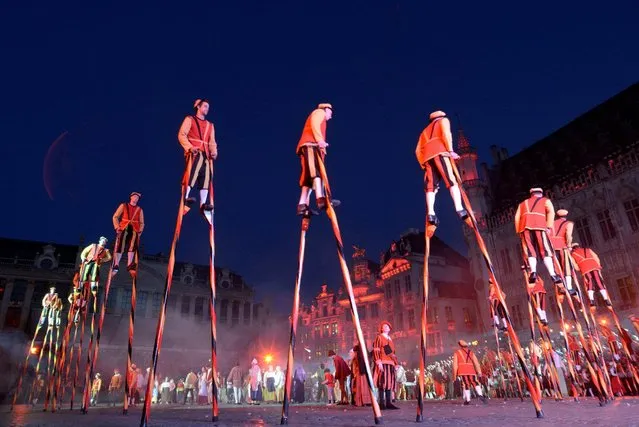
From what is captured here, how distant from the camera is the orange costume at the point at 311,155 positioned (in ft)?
19.6

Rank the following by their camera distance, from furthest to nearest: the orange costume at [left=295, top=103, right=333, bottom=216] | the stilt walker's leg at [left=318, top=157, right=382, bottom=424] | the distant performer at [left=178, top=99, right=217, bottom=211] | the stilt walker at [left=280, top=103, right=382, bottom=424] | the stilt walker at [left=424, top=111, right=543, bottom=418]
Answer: the distant performer at [left=178, top=99, right=217, bottom=211]
the stilt walker at [left=424, top=111, right=543, bottom=418]
the orange costume at [left=295, top=103, right=333, bottom=216]
the stilt walker at [left=280, top=103, right=382, bottom=424]
the stilt walker's leg at [left=318, top=157, right=382, bottom=424]

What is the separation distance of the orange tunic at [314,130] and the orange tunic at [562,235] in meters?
7.18

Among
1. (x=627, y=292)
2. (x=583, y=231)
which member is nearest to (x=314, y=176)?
(x=627, y=292)

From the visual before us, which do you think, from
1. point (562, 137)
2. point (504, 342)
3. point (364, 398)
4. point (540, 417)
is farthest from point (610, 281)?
point (540, 417)

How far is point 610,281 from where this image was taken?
29.1m

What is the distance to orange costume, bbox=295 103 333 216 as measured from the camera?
236 inches

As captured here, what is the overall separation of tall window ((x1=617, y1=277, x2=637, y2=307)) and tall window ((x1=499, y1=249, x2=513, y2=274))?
9020 mm

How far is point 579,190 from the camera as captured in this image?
32094mm

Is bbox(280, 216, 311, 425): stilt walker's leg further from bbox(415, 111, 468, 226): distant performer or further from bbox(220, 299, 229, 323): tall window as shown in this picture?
bbox(220, 299, 229, 323): tall window

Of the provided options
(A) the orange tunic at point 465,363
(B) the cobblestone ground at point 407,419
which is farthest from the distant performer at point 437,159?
(A) the orange tunic at point 465,363

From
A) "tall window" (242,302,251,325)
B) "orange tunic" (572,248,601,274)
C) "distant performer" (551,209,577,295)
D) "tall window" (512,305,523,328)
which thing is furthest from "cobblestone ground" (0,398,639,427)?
"tall window" (242,302,251,325)

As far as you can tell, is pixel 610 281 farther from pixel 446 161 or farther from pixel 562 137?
pixel 446 161

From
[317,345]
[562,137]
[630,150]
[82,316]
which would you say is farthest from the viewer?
[317,345]

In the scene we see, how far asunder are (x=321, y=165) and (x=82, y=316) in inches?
414
